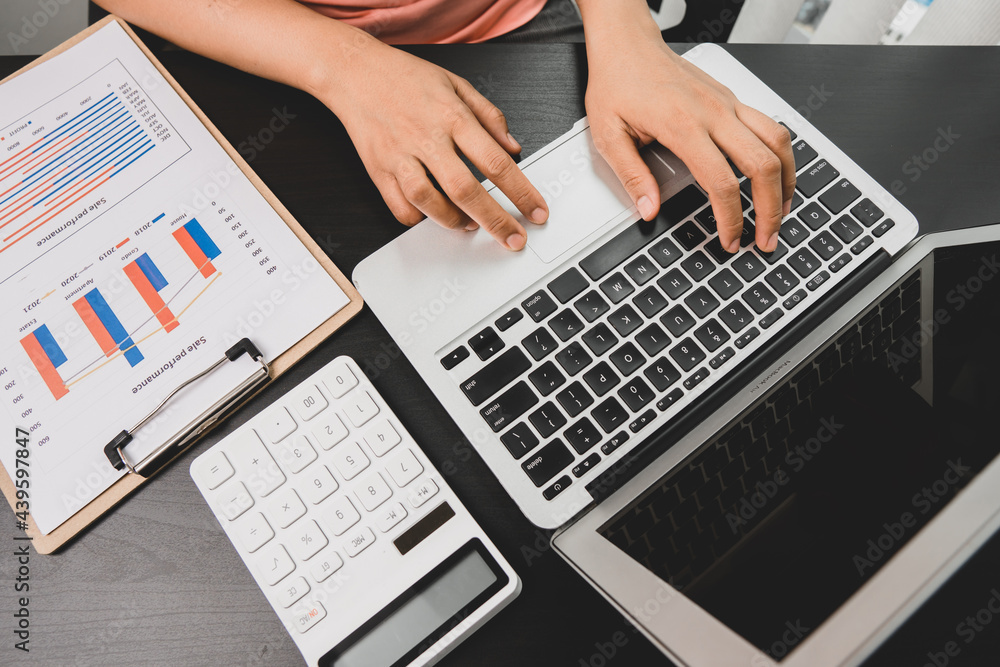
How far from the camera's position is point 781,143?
484 mm

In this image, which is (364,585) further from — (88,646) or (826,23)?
(826,23)

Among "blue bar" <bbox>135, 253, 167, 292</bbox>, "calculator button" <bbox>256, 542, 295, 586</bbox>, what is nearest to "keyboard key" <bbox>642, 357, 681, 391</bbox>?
"calculator button" <bbox>256, 542, 295, 586</bbox>

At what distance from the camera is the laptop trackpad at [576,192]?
0.50 meters

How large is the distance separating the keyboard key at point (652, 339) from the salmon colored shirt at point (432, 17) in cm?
48

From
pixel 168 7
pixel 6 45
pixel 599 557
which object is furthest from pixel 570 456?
pixel 6 45

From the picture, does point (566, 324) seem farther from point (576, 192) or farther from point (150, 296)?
point (150, 296)

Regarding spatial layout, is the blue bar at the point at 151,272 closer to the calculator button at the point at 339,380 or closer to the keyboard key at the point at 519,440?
the calculator button at the point at 339,380

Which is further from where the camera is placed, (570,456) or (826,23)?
(826,23)

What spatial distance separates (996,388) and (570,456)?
0.29 m

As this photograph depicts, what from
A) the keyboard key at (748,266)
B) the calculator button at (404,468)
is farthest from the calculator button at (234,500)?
the keyboard key at (748,266)

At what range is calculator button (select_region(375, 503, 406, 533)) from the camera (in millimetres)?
418

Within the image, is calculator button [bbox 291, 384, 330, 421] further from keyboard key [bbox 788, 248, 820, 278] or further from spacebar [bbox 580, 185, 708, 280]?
keyboard key [bbox 788, 248, 820, 278]

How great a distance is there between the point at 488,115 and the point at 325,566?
0.42 metres

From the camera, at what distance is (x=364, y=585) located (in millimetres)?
405
